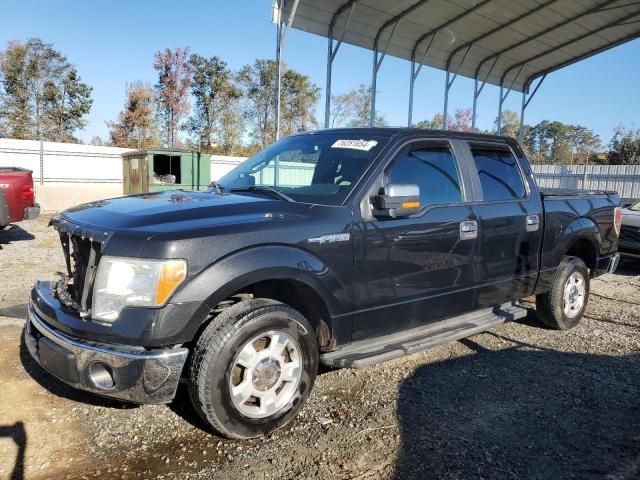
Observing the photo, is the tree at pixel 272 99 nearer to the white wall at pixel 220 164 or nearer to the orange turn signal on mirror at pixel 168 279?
the white wall at pixel 220 164

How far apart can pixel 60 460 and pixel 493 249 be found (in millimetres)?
3477

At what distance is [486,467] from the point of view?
8.83 feet

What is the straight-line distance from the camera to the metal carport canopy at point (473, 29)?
16.2 meters

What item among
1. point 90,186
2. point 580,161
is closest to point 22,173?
point 90,186

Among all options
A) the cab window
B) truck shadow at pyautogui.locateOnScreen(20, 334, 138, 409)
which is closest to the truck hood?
the cab window

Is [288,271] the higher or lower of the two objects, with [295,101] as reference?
lower

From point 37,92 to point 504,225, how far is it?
3695 cm

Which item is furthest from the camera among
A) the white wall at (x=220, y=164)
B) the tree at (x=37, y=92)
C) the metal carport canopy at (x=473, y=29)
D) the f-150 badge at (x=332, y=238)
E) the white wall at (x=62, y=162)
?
the tree at (x=37, y=92)

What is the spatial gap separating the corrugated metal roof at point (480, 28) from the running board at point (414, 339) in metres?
13.1

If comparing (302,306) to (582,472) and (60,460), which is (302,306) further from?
(582,472)

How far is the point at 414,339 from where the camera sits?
3.66 meters

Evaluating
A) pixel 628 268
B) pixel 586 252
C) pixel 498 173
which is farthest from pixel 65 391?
pixel 628 268

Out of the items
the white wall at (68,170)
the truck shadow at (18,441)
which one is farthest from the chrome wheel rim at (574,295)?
the white wall at (68,170)

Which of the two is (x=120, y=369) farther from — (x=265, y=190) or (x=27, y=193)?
(x=27, y=193)
